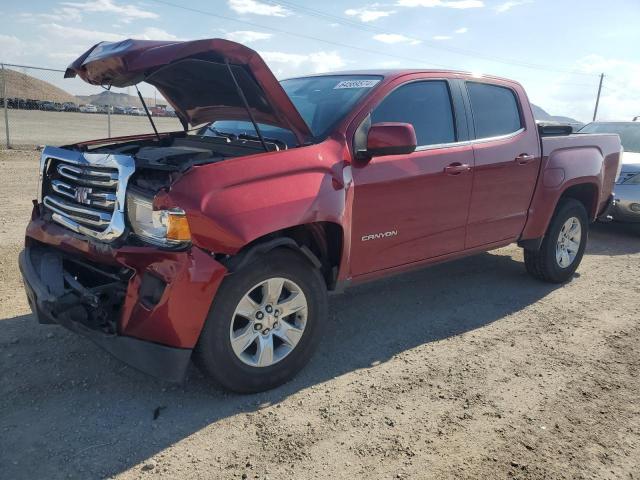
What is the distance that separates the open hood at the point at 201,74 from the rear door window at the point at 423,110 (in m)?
0.74

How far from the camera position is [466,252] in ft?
15.3

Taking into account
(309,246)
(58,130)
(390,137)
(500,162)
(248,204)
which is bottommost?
(58,130)

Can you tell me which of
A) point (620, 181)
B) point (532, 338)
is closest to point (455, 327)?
point (532, 338)

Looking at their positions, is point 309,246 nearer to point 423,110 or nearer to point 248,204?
point 248,204

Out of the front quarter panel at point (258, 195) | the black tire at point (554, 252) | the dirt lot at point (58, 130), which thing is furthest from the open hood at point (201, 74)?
the dirt lot at point (58, 130)

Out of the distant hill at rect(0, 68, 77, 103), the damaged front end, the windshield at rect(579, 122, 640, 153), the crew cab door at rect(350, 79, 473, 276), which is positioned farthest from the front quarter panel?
the distant hill at rect(0, 68, 77, 103)

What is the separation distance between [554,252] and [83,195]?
4.46m

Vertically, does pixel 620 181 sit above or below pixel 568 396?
above

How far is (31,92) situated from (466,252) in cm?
5787

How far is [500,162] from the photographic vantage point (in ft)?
15.4

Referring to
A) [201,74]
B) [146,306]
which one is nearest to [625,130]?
[201,74]

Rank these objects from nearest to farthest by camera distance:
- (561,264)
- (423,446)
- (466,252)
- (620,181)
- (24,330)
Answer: (423,446) < (24,330) < (466,252) < (561,264) < (620,181)

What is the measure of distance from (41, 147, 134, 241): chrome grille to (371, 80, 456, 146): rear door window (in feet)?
5.88

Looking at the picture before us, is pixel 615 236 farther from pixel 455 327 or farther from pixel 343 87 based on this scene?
pixel 343 87
